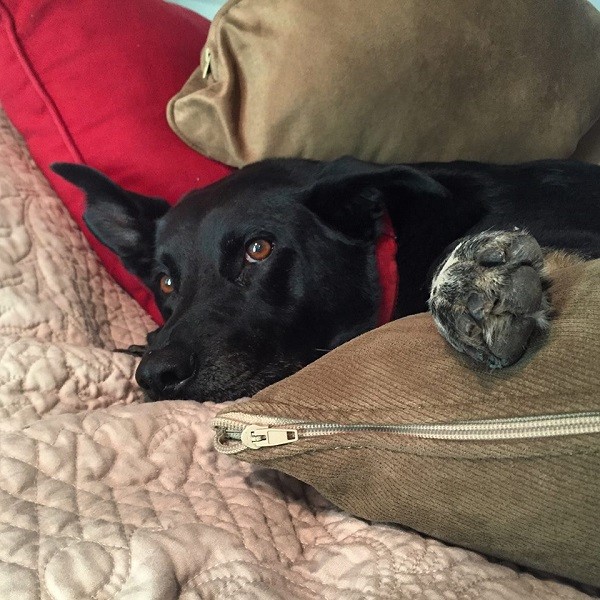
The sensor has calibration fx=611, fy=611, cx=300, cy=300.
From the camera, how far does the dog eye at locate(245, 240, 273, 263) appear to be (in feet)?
5.02

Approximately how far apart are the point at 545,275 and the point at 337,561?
1.75 ft

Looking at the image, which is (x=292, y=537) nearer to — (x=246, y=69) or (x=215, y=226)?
(x=215, y=226)

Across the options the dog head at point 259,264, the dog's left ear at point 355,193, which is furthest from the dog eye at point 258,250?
the dog's left ear at point 355,193

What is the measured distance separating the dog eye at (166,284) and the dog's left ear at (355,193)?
45cm

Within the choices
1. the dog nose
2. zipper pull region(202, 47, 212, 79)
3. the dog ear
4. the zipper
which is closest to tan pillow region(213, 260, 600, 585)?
the zipper

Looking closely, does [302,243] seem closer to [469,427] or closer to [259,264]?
[259,264]

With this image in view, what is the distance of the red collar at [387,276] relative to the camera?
157 centimetres

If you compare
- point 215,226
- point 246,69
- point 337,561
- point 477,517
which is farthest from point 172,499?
point 246,69

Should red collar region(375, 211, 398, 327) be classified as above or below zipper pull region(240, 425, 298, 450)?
above

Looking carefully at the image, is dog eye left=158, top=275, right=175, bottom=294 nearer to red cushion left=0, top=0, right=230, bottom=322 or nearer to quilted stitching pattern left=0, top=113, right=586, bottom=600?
red cushion left=0, top=0, right=230, bottom=322

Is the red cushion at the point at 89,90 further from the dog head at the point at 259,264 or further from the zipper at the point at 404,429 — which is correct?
the zipper at the point at 404,429

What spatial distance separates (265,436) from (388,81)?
1.15 meters

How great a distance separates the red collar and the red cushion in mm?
683

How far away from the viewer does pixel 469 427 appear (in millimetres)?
800
